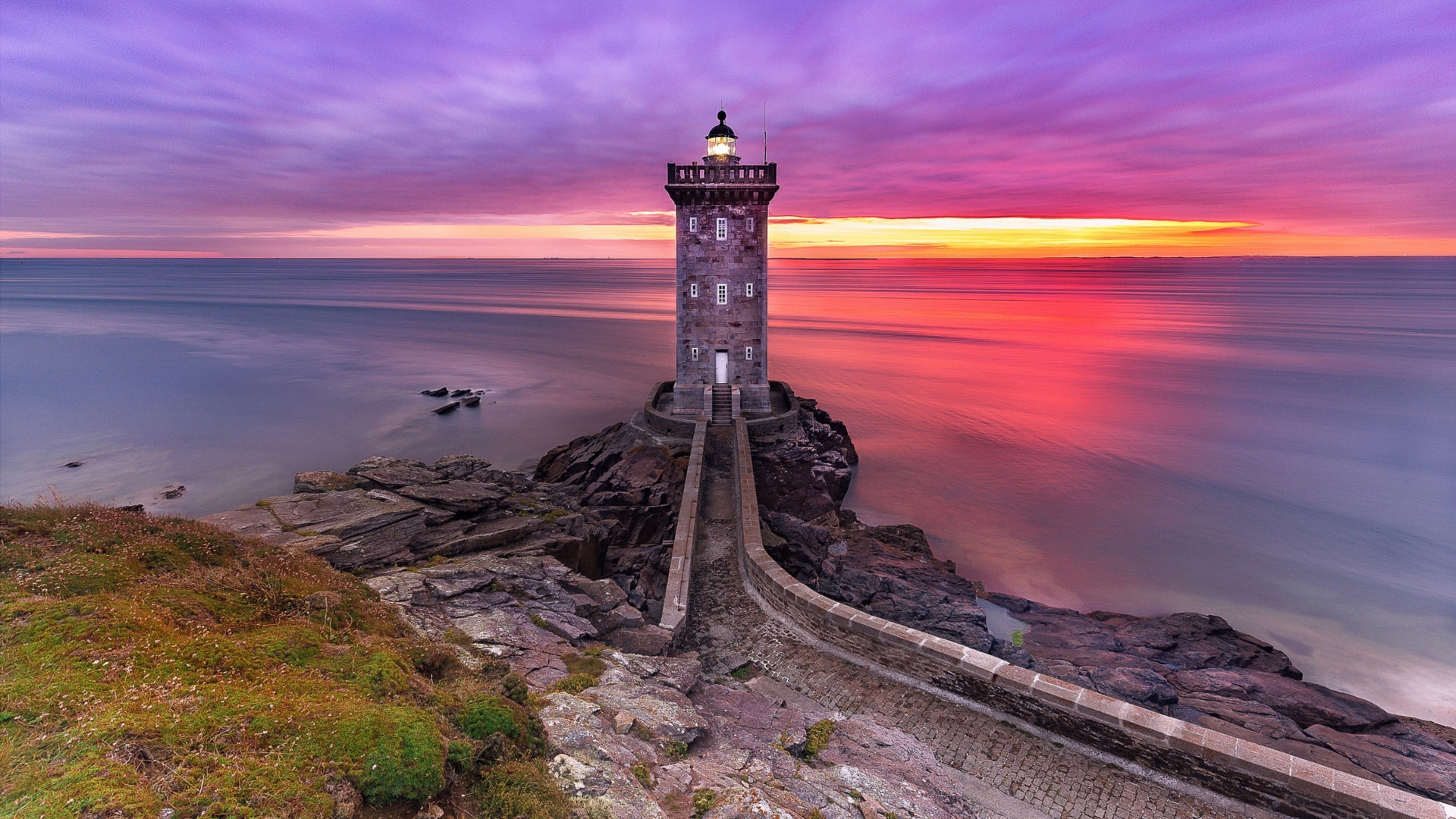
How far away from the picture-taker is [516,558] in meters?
10.8

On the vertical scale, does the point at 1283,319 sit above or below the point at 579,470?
above

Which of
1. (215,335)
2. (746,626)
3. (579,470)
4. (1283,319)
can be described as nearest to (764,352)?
(579,470)

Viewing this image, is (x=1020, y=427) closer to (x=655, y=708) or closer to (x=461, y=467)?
(x=461, y=467)

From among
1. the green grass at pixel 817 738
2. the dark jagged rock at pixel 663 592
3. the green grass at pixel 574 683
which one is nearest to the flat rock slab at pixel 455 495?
the dark jagged rock at pixel 663 592

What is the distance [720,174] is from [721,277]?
3573 mm

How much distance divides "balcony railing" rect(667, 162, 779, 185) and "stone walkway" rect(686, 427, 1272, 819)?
586 inches

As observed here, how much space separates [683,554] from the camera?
12516 mm

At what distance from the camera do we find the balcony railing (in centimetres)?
2169

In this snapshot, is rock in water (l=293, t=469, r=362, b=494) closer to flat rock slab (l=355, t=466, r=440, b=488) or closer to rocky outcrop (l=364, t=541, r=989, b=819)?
flat rock slab (l=355, t=466, r=440, b=488)

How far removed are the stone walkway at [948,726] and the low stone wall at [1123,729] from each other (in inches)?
8.2

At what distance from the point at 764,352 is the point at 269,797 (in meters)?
21.3

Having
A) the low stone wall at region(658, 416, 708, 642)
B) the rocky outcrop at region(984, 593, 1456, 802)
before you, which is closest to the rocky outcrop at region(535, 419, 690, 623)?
the low stone wall at region(658, 416, 708, 642)

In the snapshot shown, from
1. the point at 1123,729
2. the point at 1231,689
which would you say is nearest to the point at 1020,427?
the point at 1231,689

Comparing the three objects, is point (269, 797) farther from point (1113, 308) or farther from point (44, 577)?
point (1113, 308)
